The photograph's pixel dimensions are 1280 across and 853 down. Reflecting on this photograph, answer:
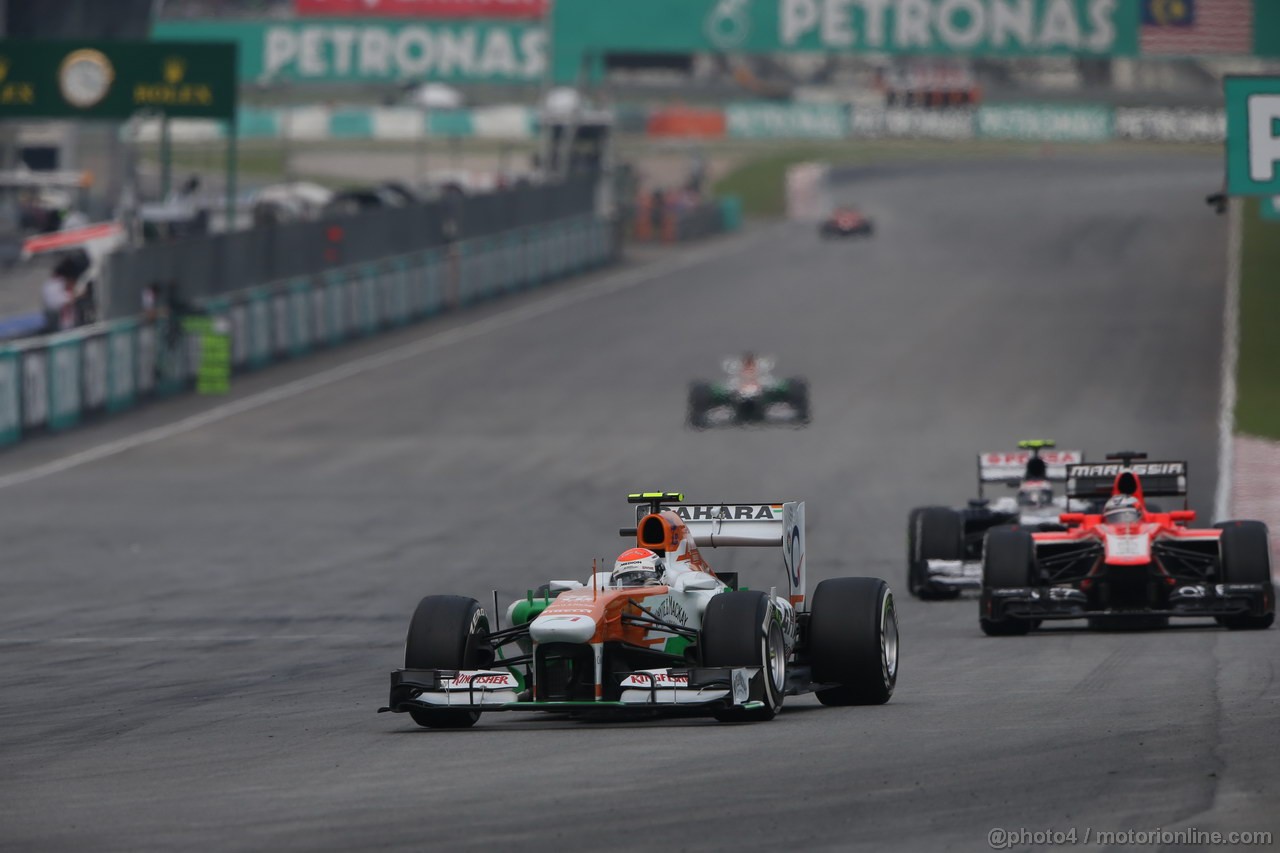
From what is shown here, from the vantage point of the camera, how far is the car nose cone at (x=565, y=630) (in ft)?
40.5

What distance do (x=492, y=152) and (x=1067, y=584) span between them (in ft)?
252

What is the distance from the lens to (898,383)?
42.8m

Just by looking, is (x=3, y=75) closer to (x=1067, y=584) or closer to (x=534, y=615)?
(x=1067, y=584)

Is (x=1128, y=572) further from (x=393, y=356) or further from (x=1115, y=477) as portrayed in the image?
(x=393, y=356)

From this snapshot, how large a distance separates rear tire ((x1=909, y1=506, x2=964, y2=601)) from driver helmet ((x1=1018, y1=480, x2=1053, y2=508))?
0.68 meters

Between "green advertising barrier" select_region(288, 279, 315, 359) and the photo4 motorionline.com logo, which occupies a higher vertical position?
the photo4 motorionline.com logo

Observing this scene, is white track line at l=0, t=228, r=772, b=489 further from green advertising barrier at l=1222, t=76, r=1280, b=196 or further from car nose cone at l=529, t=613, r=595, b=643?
car nose cone at l=529, t=613, r=595, b=643

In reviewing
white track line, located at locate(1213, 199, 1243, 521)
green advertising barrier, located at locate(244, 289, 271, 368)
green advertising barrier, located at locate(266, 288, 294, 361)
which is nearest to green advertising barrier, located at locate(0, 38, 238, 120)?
green advertising barrier, located at locate(266, 288, 294, 361)

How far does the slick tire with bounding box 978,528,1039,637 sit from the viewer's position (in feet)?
60.6

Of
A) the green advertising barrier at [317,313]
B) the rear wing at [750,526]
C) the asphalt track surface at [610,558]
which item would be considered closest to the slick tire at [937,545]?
the asphalt track surface at [610,558]

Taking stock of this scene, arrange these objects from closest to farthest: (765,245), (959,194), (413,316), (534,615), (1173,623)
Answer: (534,615), (1173,623), (413,316), (765,245), (959,194)

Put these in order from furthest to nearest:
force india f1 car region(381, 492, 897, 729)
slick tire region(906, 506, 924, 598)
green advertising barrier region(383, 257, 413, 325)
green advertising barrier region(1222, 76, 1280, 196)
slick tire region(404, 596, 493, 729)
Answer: green advertising barrier region(383, 257, 413, 325) < green advertising barrier region(1222, 76, 1280, 196) < slick tire region(906, 506, 924, 598) < slick tire region(404, 596, 493, 729) < force india f1 car region(381, 492, 897, 729)

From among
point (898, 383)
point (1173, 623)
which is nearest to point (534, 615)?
point (1173, 623)

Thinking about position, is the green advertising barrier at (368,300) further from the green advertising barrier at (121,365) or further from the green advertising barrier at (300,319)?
the green advertising barrier at (121,365)
